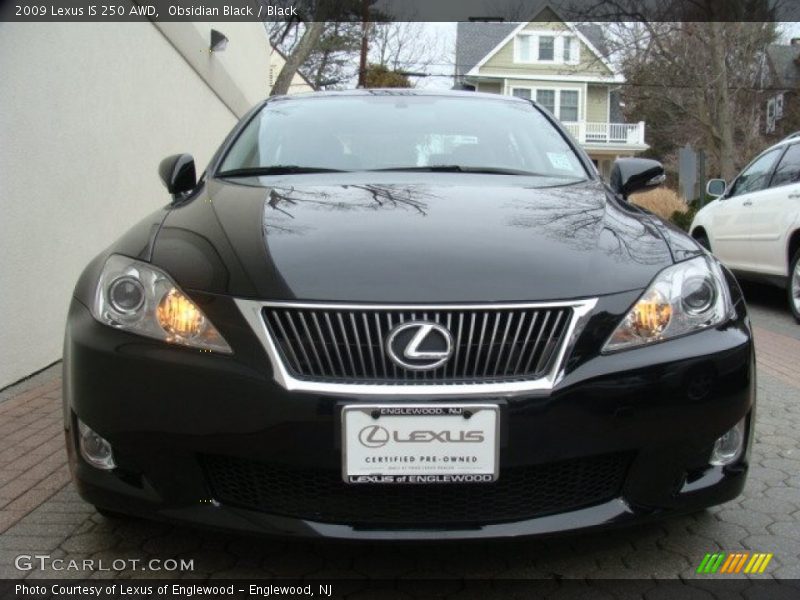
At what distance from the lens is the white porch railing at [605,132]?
41.1 metres

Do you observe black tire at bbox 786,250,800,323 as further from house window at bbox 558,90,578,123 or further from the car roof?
house window at bbox 558,90,578,123

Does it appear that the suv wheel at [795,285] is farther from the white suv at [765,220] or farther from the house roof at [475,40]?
the house roof at [475,40]

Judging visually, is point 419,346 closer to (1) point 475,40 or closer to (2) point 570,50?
(2) point 570,50

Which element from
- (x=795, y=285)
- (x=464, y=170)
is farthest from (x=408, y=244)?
(x=795, y=285)

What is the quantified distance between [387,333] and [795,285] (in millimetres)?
6191

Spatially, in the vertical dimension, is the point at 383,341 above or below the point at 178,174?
below

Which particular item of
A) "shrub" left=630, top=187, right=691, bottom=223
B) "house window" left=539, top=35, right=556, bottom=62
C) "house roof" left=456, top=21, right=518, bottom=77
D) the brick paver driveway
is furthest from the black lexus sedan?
"house window" left=539, top=35, right=556, bottom=62

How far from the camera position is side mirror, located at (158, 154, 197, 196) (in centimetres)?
338

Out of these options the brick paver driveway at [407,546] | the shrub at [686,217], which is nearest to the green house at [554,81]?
the shrub at [686,217]

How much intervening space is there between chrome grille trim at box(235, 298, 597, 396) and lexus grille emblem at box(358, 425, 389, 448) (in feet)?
0.27

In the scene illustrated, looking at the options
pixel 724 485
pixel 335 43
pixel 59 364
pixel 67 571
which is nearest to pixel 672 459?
pixel 724 485

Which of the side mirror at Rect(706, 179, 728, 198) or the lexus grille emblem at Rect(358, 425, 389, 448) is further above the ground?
the lexus grille emblem at Rect(358, 425, 389, 448)

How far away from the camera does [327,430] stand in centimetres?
193
